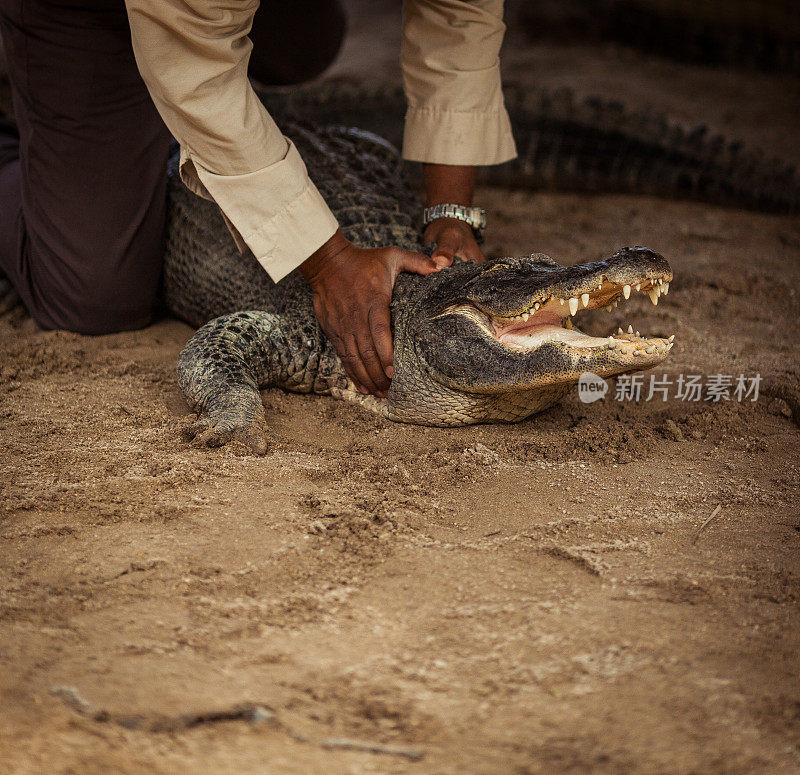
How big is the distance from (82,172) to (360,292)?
4.29ft

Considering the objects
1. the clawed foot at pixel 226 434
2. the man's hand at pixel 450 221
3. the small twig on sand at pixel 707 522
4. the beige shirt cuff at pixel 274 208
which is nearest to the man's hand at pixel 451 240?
the man's hand at pixel 450 221

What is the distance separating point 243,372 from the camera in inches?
102

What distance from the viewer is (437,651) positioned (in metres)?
1.48

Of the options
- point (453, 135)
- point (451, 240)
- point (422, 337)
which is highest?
point (453, 135)

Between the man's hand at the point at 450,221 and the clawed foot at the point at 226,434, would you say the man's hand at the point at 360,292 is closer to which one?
the man's hand at the point at 450,221

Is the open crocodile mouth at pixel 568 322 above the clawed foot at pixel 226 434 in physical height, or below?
above

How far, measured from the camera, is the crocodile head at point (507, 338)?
2148 mm

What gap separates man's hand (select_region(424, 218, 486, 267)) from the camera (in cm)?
270

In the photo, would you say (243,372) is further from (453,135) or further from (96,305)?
(453,135)

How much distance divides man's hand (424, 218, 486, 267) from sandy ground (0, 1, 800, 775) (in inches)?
23.7

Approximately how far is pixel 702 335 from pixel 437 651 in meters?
2.18

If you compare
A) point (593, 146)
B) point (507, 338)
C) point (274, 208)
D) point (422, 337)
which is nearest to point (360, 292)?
point (422, 337)

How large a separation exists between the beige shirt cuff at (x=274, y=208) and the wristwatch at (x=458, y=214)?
593 mm

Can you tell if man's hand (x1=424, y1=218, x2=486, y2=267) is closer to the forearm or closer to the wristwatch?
the wristwatch
